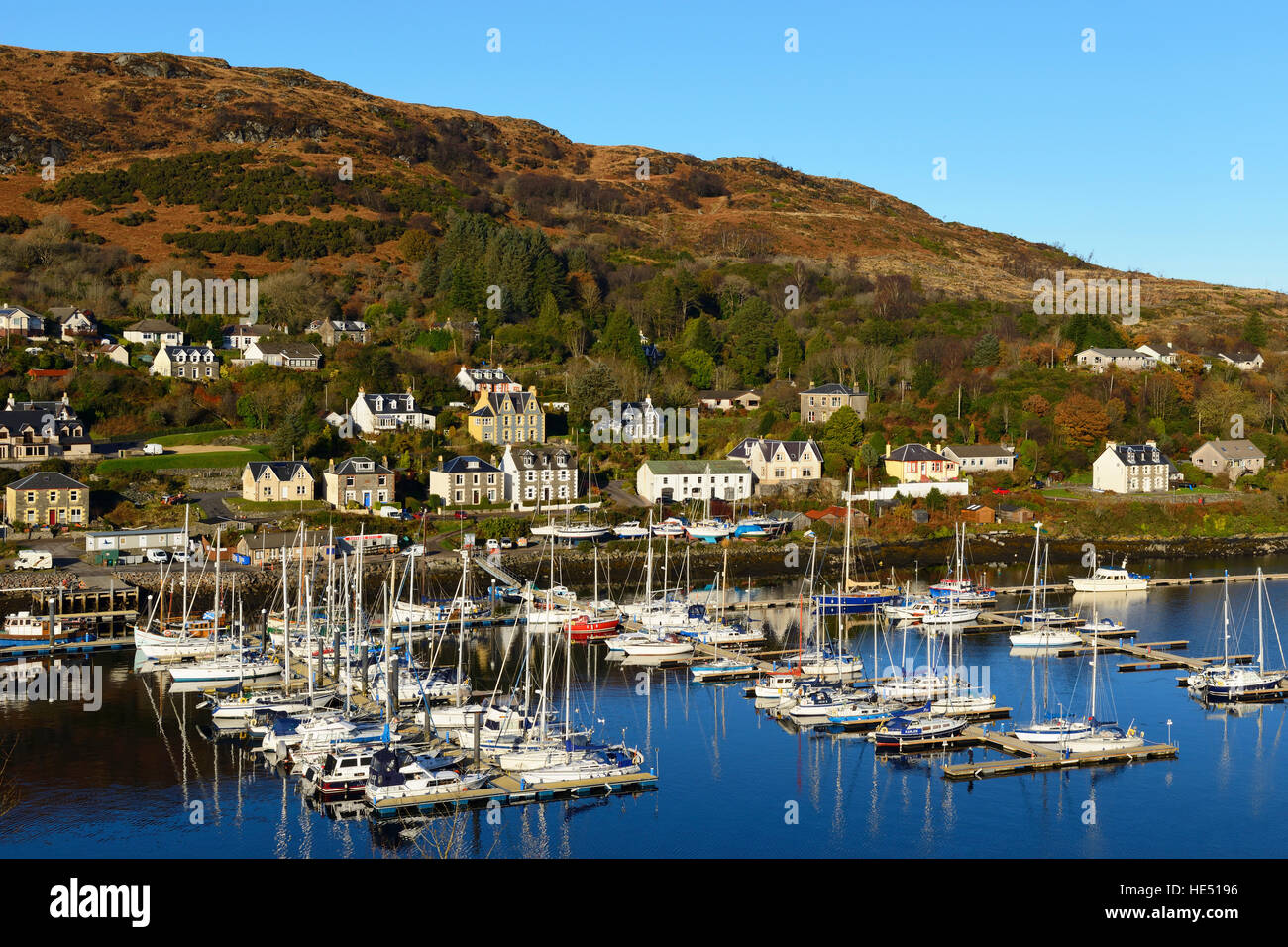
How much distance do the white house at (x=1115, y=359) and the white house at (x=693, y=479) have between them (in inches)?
962

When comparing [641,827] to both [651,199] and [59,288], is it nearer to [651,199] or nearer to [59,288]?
[59,288]

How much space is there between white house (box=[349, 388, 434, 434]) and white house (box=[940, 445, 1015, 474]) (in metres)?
21.4

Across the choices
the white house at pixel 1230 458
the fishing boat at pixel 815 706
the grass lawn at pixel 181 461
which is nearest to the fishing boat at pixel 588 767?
the fishing boat at pixel 815 706

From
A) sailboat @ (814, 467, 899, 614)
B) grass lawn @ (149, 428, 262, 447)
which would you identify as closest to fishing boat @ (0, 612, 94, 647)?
grass lawn @ (149, 428, 262, 447)

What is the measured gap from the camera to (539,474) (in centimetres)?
4762

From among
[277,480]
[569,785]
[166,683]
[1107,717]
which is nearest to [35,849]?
[569,785]

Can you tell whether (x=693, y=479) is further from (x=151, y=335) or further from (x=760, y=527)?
(x=151, y=335)

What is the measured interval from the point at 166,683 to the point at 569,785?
12.0 metres

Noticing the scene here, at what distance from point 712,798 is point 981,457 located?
1373 inches

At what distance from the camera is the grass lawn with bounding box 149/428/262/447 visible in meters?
49.2

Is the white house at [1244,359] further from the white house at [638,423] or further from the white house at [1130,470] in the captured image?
the white house at [638,423]

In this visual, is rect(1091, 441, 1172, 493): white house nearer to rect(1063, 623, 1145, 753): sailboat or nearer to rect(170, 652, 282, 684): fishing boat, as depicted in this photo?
rect(1063, 623, 1145, 753): sailboat

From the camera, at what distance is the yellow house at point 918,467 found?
5191 cm

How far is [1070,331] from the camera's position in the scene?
223 ft
